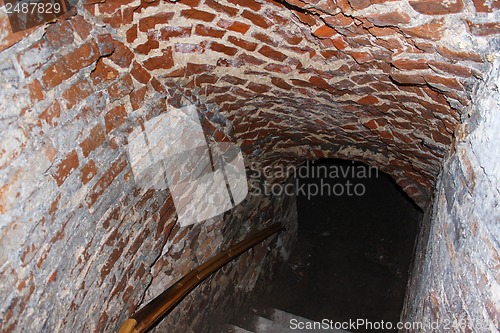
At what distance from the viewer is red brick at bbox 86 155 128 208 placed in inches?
75.2

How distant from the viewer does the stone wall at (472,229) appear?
1.40 meters

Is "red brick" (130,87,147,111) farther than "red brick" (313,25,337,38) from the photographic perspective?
Yes

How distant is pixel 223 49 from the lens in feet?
6.96

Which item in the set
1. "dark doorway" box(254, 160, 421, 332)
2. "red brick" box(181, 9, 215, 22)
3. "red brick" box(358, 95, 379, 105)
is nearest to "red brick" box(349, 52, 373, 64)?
"red brick" box(358, 95, 379, 105)

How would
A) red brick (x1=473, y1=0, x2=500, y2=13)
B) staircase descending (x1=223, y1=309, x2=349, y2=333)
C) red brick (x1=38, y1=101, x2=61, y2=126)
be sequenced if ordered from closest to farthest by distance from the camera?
1. red brick (x1=473, y1=0, x2=500, y2=13)
2. red brick (x1=38, y1=101, x2=61, y2=126)
3. staircase descending (x1=223, y1=309, x2=349, y2=333)

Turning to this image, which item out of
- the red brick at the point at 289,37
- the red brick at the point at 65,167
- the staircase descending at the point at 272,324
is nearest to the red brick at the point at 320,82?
the red brick at the point at 289,37

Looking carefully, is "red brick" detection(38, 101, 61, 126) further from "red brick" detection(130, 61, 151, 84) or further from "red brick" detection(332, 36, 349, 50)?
"red brick" detection(332, 36, 349, 50)

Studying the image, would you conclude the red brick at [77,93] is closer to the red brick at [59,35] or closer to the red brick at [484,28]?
the red brick at [59,35]

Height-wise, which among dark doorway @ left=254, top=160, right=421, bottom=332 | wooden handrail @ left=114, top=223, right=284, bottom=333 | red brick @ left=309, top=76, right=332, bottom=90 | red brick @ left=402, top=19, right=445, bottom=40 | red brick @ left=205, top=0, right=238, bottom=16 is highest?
red brick @ left=205, top=0, right=238, bottom=16

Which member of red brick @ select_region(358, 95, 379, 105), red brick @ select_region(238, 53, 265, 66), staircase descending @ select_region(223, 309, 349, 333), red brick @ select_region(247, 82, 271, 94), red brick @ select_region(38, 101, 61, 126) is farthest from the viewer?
staircase descending @ select_region(223, 309, 349, 333)

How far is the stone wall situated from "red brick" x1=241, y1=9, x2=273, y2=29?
3.05 ft

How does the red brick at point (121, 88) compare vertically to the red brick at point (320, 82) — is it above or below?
above

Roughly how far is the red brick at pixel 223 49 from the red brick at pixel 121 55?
0.40 m

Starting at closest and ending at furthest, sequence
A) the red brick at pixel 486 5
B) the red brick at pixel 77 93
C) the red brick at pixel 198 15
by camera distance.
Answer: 1. the red brick at pixel 486 5
2. the red brick at pixel 77 93
3. the red brick at pixel 198 15
